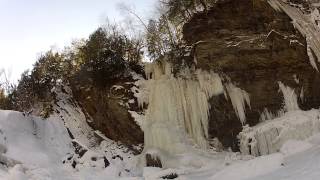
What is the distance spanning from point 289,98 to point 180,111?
4.48m

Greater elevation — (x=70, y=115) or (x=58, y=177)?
(x=70, y=115)

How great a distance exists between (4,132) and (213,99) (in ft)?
31.4

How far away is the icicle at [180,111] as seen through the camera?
18.5 m

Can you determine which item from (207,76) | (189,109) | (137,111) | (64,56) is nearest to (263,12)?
(207,76)

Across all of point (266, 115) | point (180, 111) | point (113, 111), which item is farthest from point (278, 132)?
point (113, 111)

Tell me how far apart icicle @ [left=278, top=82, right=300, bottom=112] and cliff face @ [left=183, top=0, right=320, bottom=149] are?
16 centimetres

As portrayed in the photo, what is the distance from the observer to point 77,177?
18.5 m

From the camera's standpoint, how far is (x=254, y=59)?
61.4 ft

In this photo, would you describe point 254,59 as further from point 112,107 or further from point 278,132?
point 112,107

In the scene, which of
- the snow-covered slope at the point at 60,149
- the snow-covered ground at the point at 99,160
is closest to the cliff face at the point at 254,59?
the snow-covered ground at the point at 99,160

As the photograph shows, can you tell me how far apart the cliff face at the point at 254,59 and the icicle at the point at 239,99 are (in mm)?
171

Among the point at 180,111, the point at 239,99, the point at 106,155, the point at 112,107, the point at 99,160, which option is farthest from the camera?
the point at 112,107

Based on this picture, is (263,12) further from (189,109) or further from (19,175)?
(19,175)

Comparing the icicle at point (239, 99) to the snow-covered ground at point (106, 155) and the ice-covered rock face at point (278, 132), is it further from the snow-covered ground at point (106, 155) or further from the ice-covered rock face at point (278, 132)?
the snow-covered ground at point (106, 155)
